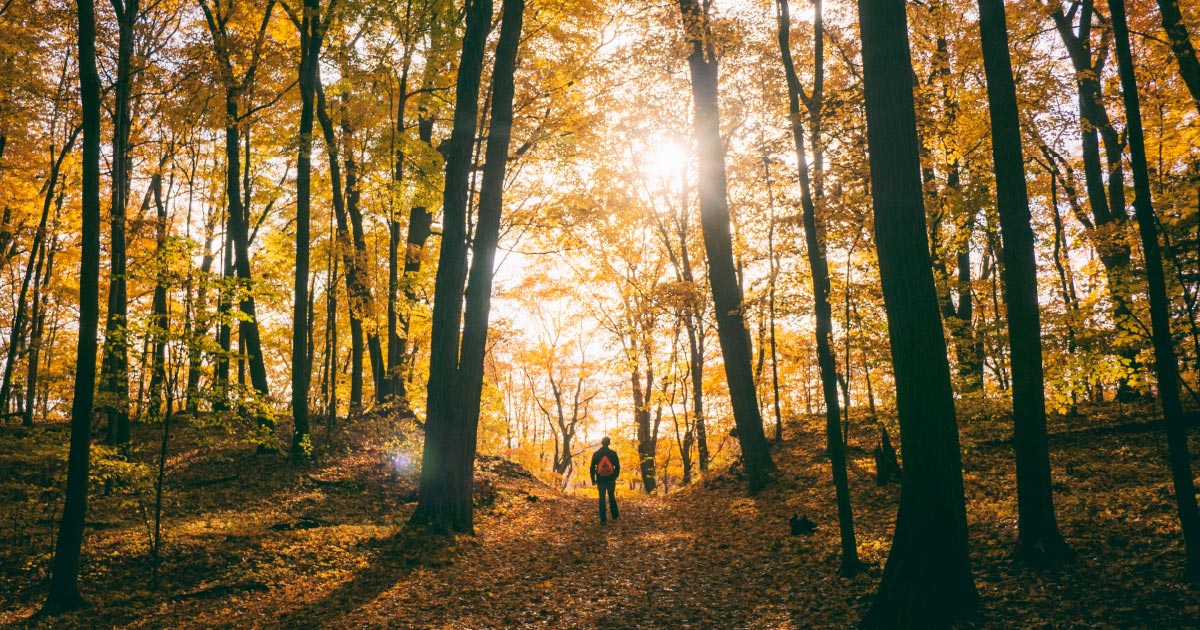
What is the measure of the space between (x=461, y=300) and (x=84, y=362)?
4.79m

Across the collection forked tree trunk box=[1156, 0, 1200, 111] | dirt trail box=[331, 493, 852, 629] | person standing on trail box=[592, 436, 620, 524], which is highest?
forked tree trunk box=[1156, 0, 1200, 111]

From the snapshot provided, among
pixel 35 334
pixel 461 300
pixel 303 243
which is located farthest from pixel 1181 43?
pixel 35 334

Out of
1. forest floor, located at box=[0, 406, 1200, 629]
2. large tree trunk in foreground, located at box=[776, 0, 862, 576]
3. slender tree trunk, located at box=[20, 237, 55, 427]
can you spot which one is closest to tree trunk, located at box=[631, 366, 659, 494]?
forest floor, located at box=[0, 406, 1200, 629]

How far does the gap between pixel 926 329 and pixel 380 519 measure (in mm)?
8985

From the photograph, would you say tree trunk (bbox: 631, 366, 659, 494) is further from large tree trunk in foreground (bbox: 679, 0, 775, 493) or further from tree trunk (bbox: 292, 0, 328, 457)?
tree trunk (bbox: 292, 0, 328, 457)

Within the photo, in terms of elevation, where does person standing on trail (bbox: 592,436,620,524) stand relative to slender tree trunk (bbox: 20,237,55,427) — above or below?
below

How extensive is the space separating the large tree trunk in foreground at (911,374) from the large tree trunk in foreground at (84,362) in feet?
26.7

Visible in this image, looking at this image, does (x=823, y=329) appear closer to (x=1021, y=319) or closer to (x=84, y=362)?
(x=1021, y=319)

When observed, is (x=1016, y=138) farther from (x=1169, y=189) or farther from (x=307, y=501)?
(x=307, y=501)

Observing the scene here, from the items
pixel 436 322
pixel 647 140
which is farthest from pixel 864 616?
pixel 647 140

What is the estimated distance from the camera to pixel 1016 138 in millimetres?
6648

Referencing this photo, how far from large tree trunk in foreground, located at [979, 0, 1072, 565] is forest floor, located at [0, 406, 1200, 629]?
0.40 m

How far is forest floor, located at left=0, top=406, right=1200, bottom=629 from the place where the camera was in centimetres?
595

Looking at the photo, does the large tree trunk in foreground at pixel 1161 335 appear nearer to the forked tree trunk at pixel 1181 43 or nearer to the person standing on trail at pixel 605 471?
the forked tree trunk at pixel 1181 43
